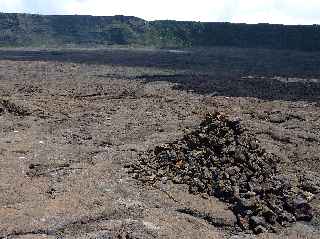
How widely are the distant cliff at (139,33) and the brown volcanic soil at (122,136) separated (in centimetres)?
1875

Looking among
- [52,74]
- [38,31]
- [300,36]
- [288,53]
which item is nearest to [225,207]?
[52,74]

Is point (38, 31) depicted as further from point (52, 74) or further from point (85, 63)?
point (52, 74)

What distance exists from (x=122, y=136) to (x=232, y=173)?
528 centimetres

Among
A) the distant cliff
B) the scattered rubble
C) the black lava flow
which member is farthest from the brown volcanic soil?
the distant cliff

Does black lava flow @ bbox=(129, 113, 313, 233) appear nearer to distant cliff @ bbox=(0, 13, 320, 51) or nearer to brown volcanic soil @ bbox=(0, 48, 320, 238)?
brown volcanic soil @ bbox=(0, 48, 320, 238)

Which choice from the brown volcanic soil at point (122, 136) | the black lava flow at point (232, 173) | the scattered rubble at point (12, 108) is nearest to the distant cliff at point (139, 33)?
the brown volcanic soil at point (122, 136)

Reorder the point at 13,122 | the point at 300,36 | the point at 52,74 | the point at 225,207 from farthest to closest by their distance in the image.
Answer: the point at 300,36 < the point at 52,74 < the point at 13,122 < the point at 225,207

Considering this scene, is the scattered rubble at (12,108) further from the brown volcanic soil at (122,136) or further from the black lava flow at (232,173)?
the black lava flow at (232,173)

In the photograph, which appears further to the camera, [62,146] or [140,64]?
[140,64]

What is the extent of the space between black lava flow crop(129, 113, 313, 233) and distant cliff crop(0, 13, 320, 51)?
40.2 m

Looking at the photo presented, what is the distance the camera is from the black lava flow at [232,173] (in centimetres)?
984

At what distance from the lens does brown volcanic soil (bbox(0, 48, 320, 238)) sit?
30.9 feet

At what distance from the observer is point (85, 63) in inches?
1460

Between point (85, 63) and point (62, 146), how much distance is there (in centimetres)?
2340
